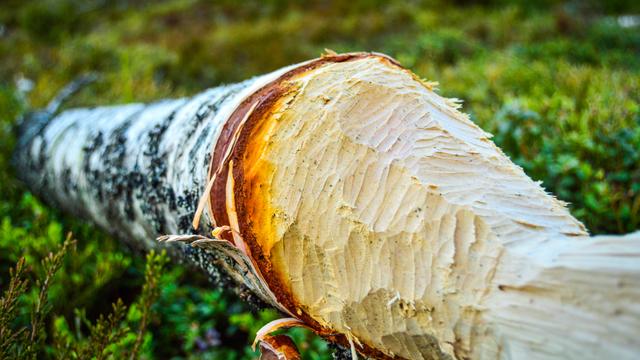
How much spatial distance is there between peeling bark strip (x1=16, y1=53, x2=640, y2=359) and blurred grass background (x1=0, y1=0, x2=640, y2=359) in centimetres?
80

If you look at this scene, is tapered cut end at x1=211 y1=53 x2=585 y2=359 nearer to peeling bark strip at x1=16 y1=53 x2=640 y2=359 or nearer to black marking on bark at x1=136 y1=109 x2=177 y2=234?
peeling bark strip at x1=16 y1=53 x2=640 y2=359

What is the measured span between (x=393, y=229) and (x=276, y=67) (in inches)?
221

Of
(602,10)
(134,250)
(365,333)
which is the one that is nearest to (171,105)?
(134,250)

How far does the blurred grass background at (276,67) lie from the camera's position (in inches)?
75.2

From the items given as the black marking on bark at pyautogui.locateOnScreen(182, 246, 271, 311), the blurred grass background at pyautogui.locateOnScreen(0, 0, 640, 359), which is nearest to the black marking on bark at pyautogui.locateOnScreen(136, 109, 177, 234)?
the black marking on bark at pyautogui.locateOnScreen(182, 246, 271, 311)

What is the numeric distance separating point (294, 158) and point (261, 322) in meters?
1.06

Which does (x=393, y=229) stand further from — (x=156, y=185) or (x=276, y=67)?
(x=276, y=67)

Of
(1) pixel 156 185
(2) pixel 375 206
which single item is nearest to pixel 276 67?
(1) pixel 156 185

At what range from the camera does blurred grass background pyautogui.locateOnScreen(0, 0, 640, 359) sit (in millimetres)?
1910

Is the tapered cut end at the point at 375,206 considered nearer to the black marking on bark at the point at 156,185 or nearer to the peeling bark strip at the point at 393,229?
the peeling bark strip at the point at 393,229

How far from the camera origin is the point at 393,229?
0.79m

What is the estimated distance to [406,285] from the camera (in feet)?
2.53

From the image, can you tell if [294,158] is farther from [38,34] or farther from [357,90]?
[38,34]

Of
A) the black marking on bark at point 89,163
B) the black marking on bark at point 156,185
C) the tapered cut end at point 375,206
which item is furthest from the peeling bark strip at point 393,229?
the black marking on bark at point 89,163
